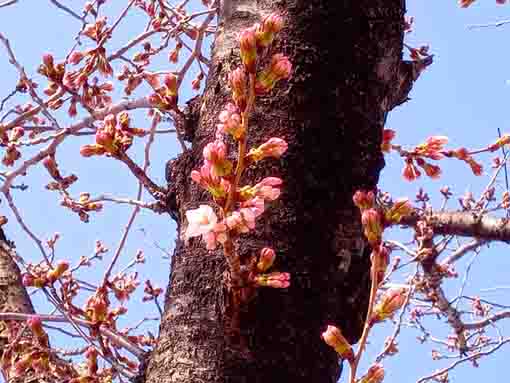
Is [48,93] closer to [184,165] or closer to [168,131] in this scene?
[168,131]

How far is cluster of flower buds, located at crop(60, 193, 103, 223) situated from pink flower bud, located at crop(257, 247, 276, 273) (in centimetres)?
127

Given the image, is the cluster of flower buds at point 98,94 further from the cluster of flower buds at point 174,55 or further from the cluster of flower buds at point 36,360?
the cluster of flower buds at point 36,360

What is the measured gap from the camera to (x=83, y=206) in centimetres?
201

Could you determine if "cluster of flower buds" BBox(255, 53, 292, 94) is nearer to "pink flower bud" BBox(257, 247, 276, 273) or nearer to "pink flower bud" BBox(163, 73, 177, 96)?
"pink flower bud" BBox(257, 247, 276, 273)

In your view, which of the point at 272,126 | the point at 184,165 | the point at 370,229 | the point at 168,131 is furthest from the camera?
the point at 168,131

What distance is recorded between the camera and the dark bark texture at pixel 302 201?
84 centimetres

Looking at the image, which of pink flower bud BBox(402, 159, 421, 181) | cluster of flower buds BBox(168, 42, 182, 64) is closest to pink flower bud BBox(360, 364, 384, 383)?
pink flower bud BBox(402, 159, 421, 181)

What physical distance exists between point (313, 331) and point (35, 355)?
0.85 meters

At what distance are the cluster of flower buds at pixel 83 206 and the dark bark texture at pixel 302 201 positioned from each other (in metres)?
0.96

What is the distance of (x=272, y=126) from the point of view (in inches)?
37.8

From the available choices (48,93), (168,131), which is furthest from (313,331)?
(48,93)

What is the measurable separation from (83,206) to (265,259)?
1329mm

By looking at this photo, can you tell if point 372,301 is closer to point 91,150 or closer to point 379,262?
point 379,262

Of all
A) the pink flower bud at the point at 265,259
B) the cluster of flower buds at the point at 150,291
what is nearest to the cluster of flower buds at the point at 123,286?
the cluster of flower buds at the point at 150,291
